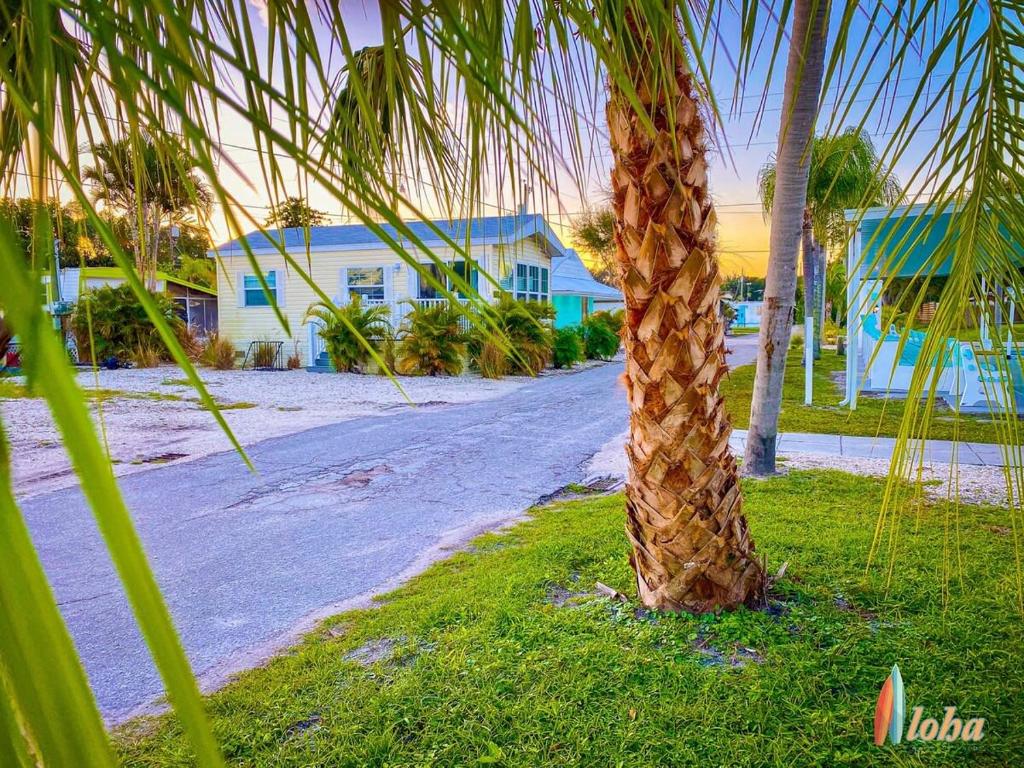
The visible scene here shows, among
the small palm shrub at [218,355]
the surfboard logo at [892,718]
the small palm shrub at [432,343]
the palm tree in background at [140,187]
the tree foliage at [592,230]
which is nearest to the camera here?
the palm tree in background at [140,187]

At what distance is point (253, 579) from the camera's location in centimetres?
440

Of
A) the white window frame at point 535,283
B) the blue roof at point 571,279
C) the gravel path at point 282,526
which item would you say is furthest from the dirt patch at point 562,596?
the blue roof at point 571,279

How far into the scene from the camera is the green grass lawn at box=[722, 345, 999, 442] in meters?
9.00

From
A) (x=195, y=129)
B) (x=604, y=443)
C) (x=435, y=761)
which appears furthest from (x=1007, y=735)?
(x=604, y=443)

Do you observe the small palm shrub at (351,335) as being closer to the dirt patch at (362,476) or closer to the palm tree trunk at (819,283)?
the dirt patch at (362,476)

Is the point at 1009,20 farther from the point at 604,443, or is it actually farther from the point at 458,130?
the point at 604,443

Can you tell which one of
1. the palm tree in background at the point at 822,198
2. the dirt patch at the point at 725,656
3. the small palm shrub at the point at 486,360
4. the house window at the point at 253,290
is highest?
the palm tree in background at the point at 822,198

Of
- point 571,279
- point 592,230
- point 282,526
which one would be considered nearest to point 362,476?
point 282,526

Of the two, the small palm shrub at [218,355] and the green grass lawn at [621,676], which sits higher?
the small palm shrub at [218,355]

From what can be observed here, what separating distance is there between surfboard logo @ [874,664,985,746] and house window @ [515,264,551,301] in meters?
18.6

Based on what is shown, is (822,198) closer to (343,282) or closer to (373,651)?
(343,282)

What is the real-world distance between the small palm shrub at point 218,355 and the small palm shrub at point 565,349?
967 cm

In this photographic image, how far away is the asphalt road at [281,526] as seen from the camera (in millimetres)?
3693

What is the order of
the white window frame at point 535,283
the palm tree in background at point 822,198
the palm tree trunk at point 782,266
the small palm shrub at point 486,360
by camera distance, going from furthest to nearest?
the white window frame at point 535,283 → the small palm shrub at point 486,360 → the palm tree in background at point 822,198 → the palm tree trunk at point 782,266
